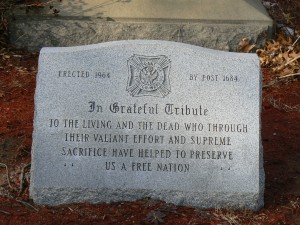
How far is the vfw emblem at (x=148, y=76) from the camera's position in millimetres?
5039

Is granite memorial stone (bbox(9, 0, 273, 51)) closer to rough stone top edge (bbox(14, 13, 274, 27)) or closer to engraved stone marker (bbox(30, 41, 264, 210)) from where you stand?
rough stone top edge (bbox(14, 13, 274, 27))

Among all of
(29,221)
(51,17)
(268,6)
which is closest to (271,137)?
(29,221)

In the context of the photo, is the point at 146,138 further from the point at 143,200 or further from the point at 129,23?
the point at 129,23

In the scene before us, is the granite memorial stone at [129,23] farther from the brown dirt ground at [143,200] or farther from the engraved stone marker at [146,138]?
the engraved stone marker at [146,138]

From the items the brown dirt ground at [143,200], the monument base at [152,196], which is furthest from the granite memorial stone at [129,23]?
the monument base at [152,196]

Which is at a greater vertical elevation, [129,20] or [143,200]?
[129,20]

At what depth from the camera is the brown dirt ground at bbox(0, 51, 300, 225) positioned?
4.85 meters

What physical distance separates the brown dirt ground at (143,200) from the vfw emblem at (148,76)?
798 mm

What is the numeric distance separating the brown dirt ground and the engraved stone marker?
0.10 m

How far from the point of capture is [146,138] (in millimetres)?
5000

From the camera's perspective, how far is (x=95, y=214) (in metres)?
4.89

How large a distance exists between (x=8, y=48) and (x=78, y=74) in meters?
3.49

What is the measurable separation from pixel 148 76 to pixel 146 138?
0.46 meters

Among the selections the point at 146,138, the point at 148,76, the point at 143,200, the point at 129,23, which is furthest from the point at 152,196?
the point at 129,23
